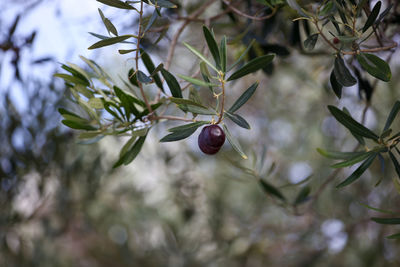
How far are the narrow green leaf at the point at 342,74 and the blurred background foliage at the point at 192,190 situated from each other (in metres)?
0.31

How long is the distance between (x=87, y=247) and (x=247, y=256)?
3.15 ft

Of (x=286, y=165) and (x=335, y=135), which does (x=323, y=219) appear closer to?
(x=335, y=135)

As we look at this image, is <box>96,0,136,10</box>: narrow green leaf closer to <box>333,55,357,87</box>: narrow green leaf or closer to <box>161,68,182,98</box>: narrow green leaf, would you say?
<box>161,68,182,98</box>: narrow green leaf

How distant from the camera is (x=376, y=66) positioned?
1.65 feet

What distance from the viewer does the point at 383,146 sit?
0.51 m

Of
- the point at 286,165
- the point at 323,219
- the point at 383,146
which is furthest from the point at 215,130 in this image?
the point at 286,165

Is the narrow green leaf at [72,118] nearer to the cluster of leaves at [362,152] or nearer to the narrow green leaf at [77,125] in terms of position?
the narrow green leaf at [77,125]

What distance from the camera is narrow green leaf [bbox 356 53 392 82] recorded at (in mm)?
495

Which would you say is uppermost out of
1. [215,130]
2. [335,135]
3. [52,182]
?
[215,130]

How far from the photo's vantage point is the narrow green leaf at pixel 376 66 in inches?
19.5

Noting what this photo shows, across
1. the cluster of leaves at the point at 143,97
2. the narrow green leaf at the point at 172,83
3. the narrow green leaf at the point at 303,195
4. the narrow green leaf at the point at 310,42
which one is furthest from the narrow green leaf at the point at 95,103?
the narrow green leaf at the point at 303,195

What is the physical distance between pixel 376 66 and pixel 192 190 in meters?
1.38

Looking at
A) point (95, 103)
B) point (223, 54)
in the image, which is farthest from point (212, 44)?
point (95, 103)

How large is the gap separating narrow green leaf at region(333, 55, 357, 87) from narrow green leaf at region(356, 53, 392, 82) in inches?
0.9
